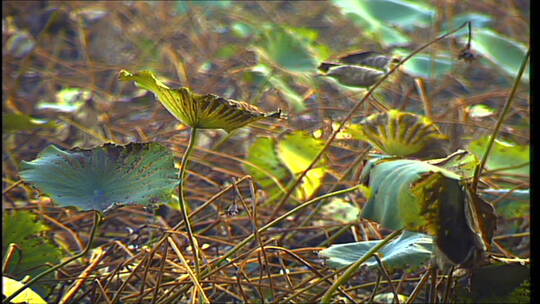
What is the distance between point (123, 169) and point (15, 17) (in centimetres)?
113

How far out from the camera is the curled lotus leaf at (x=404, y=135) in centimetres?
71

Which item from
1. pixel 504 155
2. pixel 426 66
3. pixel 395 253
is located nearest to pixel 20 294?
pixel 395 253

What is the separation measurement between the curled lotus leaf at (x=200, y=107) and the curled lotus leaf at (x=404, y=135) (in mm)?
176

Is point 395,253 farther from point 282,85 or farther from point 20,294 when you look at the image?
point 282,85

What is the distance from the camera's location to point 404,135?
2.34 feet

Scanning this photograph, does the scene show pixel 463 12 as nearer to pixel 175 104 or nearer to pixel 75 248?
pixel 75 248

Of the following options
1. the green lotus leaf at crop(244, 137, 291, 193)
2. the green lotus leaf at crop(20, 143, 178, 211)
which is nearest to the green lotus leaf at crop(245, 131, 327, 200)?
the green lotus leaf at crop(244, 137, 291, 193)

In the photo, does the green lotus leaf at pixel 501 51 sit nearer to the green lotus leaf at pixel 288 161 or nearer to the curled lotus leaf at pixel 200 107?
the green lotus leaf at pixel 288 161

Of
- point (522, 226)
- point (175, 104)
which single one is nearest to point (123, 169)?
point (175, 104)

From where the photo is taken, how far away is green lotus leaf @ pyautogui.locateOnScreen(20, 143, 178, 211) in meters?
0.60

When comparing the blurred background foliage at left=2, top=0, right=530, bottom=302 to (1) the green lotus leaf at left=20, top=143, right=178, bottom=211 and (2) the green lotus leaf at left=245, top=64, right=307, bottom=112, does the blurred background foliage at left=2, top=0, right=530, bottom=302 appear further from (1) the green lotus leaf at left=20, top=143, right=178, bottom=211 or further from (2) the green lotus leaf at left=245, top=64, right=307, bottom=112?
(1) the green lotus leaf at left=20, top=143, right=178, bottom=211

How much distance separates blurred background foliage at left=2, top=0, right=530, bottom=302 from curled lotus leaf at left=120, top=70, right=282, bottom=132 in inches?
12.7

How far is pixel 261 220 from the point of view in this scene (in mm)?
980

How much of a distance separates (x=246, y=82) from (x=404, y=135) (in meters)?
0.78
